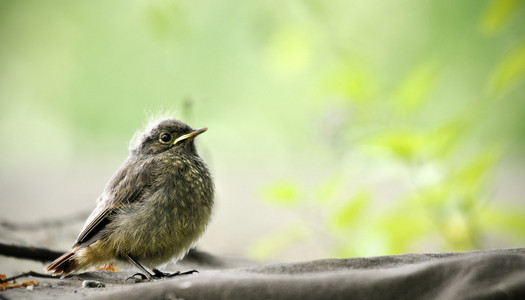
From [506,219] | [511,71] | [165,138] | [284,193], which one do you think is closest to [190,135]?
[165,138]

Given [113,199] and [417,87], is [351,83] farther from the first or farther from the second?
[113,199]

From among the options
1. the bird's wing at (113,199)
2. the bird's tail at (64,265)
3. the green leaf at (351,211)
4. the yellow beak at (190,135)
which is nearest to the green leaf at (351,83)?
the green leaf at (351,211)

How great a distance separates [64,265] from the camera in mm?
1890

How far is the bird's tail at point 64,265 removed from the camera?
1.86m

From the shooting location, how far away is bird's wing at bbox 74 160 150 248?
76.9 inches

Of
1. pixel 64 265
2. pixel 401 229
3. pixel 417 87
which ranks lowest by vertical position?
pixel 64 265

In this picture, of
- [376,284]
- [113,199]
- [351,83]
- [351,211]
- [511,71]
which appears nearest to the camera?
[376,284]

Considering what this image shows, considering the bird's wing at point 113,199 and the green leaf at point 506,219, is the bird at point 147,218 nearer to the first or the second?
the bird's wing at point 113,199

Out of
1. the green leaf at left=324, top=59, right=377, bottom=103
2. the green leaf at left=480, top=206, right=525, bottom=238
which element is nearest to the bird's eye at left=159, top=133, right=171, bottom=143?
the green leaf at left=324, top=59, right=377, bottom=103

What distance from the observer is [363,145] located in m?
2.34

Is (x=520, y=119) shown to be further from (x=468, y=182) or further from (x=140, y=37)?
(x=140, y=37)

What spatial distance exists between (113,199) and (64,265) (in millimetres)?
291

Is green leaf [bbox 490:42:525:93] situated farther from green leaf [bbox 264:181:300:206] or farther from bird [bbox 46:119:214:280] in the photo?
bird [bbox 46:119:214:280]

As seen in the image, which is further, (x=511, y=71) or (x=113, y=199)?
(x=113, y=199)
